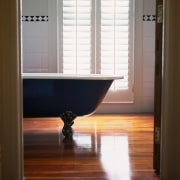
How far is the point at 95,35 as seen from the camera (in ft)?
15.9

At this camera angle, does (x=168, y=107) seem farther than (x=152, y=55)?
No

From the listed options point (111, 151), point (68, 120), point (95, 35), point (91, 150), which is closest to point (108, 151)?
point (111, 151)

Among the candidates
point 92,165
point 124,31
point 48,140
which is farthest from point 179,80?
point 124,31

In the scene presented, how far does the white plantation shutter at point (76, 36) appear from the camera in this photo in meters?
4.83

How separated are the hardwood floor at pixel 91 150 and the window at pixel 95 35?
0.86 meters

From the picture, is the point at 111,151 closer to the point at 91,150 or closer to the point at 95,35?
the point at 91,150

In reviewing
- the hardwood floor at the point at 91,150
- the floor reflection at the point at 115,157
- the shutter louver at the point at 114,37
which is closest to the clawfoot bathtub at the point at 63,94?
the hardwood floor at the point at 91,150

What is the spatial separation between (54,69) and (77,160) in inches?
96.0

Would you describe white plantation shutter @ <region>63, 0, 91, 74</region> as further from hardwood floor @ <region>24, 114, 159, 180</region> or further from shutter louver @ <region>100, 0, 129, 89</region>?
hardwood floor @ <region>24, 114, 159, 180</region>

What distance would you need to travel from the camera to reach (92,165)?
247 centimetres

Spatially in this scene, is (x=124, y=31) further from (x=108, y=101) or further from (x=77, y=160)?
(x=77, y=160)

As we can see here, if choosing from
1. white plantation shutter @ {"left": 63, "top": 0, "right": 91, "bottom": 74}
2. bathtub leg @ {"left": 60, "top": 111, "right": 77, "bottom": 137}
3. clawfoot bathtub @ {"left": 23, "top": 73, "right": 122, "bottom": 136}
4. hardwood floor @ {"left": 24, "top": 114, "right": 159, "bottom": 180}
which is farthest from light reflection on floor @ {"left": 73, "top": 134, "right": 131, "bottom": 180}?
white plantation shutter @ {"left": 63, "top": 0, "right": 91, "bottom": 74}

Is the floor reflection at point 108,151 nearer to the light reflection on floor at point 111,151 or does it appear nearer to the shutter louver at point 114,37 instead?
the light reflection on floor at point 111,151

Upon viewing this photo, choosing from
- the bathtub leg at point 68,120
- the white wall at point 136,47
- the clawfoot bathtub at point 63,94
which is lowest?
the bathtub leg at point 68,120
